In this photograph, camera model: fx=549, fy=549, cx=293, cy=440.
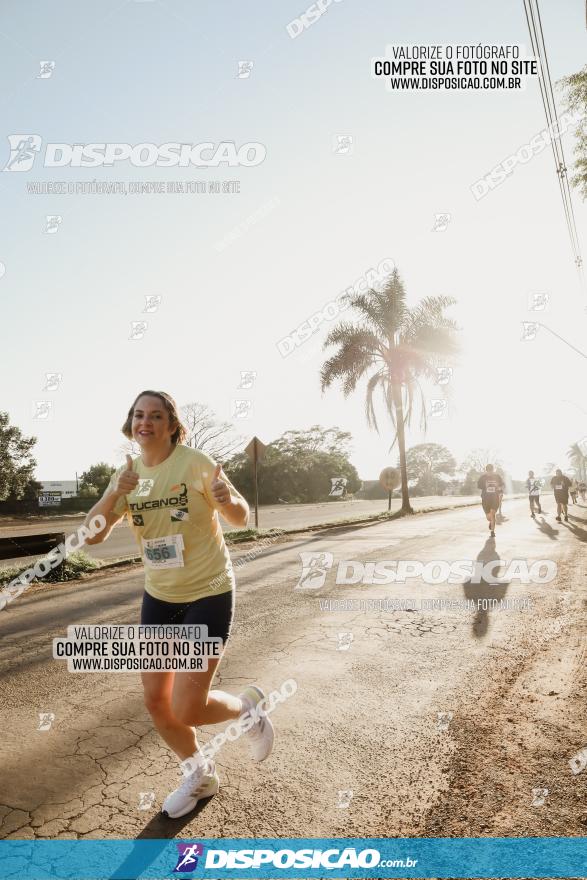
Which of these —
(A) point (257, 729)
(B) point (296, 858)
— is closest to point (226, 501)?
(A) point (257, 729)

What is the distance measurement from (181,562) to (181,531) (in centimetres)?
15

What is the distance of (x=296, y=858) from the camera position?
92.6 inches

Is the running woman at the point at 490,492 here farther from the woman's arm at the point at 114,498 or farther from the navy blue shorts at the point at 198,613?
the woman's arm at the point at 114,498

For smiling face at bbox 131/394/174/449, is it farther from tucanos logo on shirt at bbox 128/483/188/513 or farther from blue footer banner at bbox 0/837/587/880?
blue footer banner at bbox 0/837/587/880

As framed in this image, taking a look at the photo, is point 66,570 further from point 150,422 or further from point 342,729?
point 150,422

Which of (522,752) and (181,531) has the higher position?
(181,531)

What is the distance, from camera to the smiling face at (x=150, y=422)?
286 centimetres

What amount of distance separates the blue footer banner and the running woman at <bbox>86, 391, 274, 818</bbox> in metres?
0.28

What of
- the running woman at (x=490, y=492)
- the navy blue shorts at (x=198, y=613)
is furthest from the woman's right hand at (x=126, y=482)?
the running woman at (x=490, y=492)

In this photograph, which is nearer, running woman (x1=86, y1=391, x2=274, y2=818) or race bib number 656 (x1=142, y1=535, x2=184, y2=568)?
running woman (x1=86, y1=391, x2=274, y2=818)

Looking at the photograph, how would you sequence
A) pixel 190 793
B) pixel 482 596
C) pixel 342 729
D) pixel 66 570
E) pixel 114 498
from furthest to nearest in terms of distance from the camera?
pixel 66 570, pixel 482 596, pixel 342 729, pixel 114 498, pixel 190 793

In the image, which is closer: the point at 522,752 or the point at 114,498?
the point at 114,498

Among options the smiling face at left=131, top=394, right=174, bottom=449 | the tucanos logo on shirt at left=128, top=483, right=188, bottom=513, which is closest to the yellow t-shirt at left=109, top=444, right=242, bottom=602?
the tucanos logo on shirt at left=128, top=483, right=188, bottom=513

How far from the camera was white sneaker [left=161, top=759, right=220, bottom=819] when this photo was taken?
2590mm
